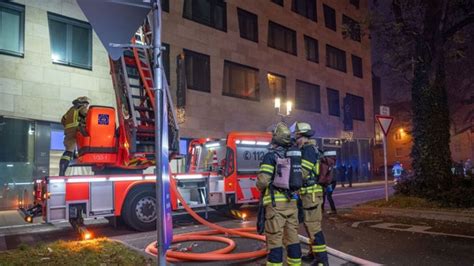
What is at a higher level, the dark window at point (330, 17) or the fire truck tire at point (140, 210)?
the dark window at point (330, 17)

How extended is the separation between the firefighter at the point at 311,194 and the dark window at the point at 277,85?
694 inches

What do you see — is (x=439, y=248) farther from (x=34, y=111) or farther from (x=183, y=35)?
(x=183, y=35)

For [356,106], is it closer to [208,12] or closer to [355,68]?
[355,68]

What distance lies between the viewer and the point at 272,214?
4820 mm

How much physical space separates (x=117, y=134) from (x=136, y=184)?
117cm

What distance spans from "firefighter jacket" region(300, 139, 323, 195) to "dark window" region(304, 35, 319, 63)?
22034 mm

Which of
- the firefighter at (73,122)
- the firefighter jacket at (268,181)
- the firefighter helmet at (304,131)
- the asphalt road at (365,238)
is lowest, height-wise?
the asphalt road at (365,238)

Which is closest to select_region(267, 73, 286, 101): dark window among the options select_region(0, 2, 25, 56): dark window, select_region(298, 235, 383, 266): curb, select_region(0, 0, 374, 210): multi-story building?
select_region(0, 0, 374, 210): multi-story building

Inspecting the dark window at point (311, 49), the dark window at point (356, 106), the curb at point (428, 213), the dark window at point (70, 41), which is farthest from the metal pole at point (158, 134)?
the dark window at point (356, 106)

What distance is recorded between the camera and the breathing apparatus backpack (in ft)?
15.9

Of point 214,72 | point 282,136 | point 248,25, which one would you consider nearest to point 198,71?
point 214,72

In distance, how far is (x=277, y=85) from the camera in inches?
949

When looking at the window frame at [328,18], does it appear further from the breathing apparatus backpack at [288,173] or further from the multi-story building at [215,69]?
the breathing apparatus backpack at [288,173]

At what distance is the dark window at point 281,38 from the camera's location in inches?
957
